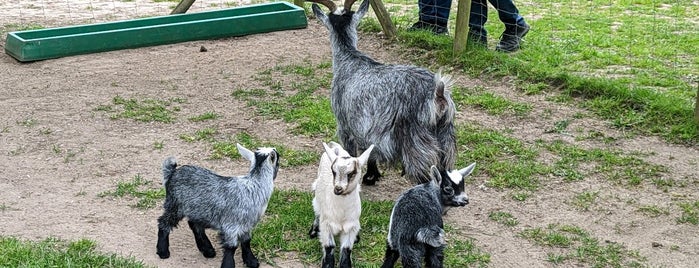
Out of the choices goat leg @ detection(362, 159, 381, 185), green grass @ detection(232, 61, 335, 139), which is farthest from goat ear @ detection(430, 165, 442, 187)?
green grass @ detection(232, 61, 335, 139)

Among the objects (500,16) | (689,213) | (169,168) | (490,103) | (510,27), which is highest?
(169,168)

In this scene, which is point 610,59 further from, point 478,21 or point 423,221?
point 423,221

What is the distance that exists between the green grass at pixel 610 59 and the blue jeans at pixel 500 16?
243mm

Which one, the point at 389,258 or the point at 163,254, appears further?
the point at 163,254

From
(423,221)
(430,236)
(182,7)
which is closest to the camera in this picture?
(430,236)

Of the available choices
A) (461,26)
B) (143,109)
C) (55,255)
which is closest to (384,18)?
(461,26)

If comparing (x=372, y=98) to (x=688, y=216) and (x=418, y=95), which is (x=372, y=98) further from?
(x=688, y=216)

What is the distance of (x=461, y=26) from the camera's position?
29.2 feet

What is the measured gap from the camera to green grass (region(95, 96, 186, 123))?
24.5ft

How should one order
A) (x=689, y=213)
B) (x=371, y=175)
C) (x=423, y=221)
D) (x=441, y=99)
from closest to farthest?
(x=423, y=221), (x=441, y=99), (x=689, y=213), (x=371, y=175)

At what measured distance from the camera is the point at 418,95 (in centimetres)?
555

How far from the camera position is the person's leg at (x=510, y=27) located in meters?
9.42

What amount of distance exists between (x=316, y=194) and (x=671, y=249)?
1.99m

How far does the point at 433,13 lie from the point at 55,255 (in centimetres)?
597
